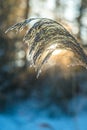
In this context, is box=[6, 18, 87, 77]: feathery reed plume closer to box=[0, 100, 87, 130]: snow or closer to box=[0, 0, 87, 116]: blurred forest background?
box=[0, 100, 87, 130]: snow

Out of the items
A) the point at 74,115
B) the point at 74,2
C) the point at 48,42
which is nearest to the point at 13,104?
the point at 74,115

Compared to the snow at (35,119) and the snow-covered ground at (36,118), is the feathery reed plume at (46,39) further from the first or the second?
the snow-covered ground at (36,118)

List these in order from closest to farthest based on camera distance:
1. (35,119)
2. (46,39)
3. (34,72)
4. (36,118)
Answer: (46,39) → (35,119) → (36,118) → (34,72)

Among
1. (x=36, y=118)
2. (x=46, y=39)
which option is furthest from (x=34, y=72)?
(x=46, y=39)

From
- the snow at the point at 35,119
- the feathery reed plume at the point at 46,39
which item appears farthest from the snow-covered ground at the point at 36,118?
the feathery reed plume at the point at 46,39

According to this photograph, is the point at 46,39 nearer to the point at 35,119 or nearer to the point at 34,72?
the point at 35,119

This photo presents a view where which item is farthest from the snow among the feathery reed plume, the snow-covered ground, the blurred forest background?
the feathery reed plume
